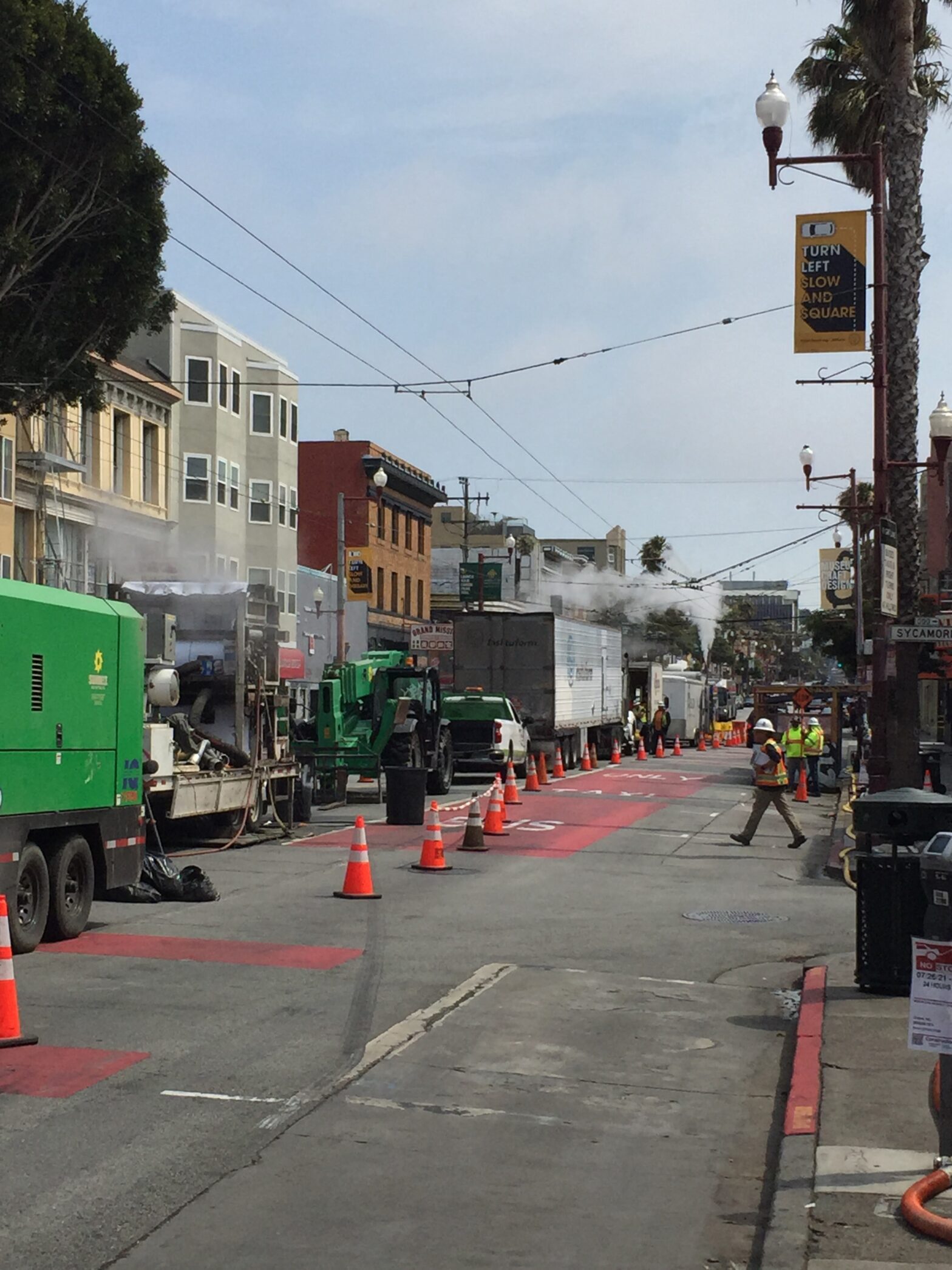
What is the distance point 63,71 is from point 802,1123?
64.4 ft

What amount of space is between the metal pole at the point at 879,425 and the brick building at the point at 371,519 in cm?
4454

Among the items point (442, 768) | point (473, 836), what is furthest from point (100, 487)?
point (473, 836)

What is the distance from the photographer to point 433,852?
59.3 ft

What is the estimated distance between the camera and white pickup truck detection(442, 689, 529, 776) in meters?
33.9

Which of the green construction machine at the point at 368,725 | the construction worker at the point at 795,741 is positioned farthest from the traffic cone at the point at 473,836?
the construction worker at the point at 795,741

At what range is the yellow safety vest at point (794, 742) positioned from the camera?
3253 centimetres

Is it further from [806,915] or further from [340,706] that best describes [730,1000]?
[340,706]

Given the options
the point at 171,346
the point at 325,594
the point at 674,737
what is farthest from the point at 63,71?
the point at 674,737

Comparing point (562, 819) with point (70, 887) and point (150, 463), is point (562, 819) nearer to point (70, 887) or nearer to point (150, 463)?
point (70, 887)

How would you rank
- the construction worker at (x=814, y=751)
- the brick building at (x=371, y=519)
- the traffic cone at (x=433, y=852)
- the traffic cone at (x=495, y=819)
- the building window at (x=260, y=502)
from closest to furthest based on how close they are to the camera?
1. the traffic cone at (x=433, y=852)
2. the traffic cone at (x=495, y=819)
3. the construction worker at (x=814, y=751)
4. the building window at (x=260, y=502)
5. the brick building at (x=371, y=519)

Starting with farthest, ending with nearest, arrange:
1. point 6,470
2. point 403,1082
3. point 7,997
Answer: point 6,470
point 7,997
point 403,1082

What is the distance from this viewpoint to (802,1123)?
7.04m

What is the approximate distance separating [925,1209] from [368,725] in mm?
23451

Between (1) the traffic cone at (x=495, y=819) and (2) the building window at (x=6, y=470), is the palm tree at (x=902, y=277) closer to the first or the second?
(1) the traffic cone at (x=495, y=819)
